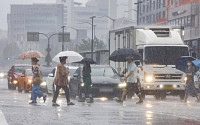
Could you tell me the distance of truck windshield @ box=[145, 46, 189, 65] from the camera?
2475cm

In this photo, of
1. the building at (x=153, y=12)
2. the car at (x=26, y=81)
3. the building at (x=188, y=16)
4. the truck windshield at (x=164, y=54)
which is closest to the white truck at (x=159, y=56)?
the truck windshield at (x=164, y=54)

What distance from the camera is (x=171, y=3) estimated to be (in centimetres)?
10419

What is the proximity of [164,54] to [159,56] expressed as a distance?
22cm

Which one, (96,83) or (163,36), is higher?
(163,36)

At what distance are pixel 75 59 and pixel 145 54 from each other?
4.25 m

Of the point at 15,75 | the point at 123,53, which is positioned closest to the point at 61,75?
the point at 123,53

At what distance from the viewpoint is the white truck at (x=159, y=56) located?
79.6ft

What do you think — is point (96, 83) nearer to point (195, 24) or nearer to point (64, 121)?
point (64, 121)

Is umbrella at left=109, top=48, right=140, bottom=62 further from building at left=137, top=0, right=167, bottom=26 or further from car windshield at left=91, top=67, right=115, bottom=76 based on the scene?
building at left=137, top=0, right=167, bottom=26

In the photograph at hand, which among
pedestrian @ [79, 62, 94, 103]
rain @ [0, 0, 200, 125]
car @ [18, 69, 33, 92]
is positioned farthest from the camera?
car @ [18, 69, 33, 92]

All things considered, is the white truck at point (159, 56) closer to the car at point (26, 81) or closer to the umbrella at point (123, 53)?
the umbrella at point (123, 53)

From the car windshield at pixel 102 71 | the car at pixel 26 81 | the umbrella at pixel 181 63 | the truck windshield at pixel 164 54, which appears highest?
the truck windshield at pixel 164 54

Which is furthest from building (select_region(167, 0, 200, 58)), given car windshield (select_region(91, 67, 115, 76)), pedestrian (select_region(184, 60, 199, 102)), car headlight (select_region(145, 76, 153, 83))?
car headlight (select_region(145, 76, 153, 83))

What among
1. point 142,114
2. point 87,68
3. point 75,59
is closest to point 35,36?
point 75,59
